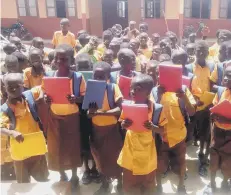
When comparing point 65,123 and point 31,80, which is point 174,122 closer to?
point 65,123

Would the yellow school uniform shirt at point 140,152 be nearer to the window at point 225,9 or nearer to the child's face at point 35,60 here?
the child's face at point 35,60

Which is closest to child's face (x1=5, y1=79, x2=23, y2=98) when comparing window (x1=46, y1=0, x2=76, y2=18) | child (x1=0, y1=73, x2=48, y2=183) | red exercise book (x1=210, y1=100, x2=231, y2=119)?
child (x1=0, y1=73, x2=48, y2=183)

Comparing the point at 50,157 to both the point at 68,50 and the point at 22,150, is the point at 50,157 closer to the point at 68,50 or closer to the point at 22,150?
the point at 22,150

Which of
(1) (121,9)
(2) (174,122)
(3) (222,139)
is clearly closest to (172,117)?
(2) (174,122)

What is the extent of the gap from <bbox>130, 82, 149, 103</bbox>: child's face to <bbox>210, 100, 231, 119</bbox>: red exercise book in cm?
69

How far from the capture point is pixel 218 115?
2.86 meters

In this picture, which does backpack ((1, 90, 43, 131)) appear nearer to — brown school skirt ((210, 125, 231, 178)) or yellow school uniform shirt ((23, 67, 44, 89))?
yellow school uniform shirt ((23, 67, 44, 89))

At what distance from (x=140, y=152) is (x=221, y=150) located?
3.03 feet

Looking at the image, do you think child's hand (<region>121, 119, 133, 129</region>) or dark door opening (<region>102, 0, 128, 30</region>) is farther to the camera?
dark door opening (<region>102, 0, 128, 30</region>)

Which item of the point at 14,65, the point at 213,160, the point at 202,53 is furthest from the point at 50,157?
the point at 202,53

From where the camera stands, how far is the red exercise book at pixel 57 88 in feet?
9.11

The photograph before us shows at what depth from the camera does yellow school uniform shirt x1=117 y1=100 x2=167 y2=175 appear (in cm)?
262

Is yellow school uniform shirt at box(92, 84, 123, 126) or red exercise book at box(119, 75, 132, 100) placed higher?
red exercise book at box(119, 75, 132, 100)

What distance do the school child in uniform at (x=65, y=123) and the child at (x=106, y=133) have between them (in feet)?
0.58
